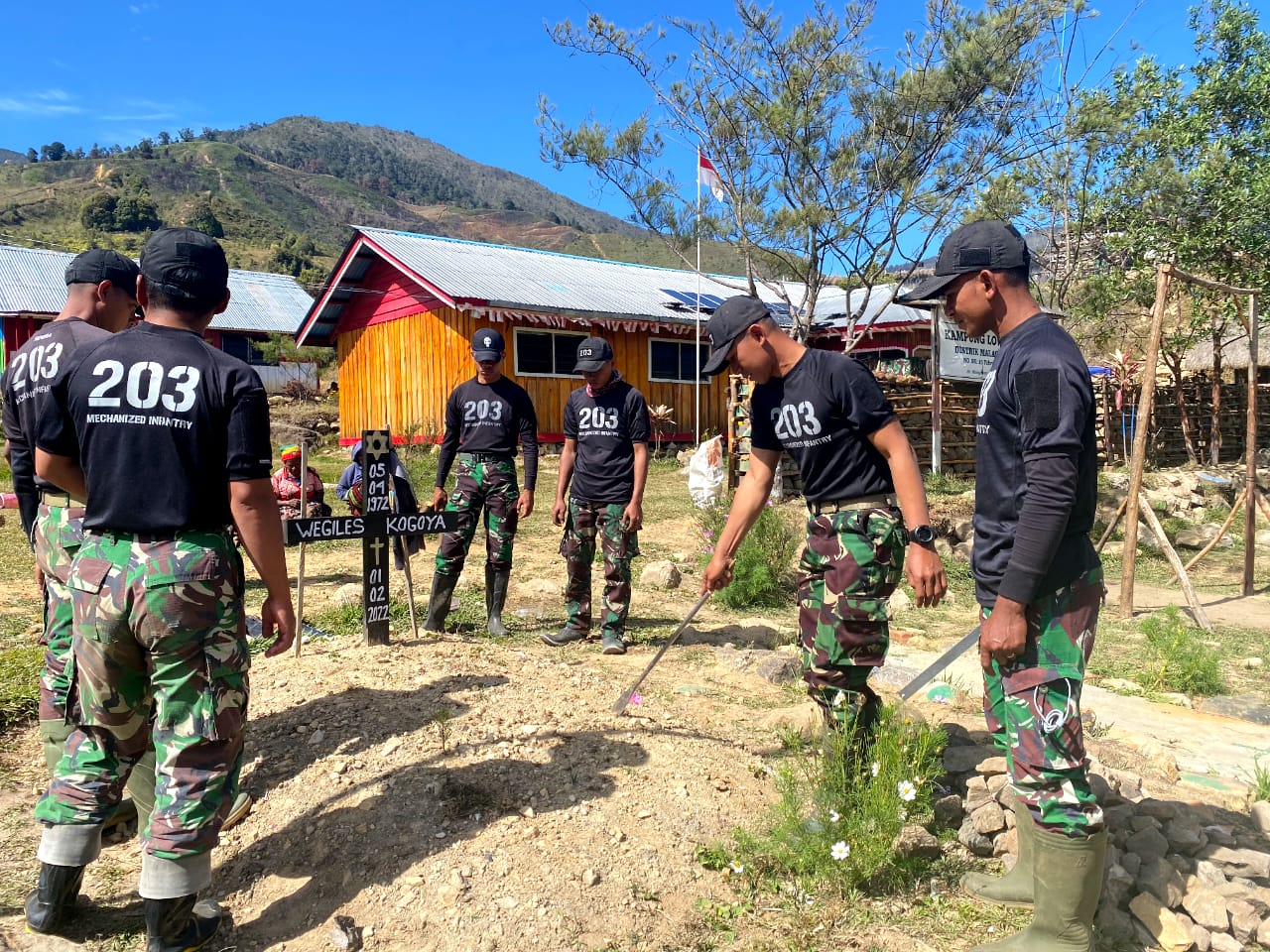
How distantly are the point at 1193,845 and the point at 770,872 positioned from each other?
139cm

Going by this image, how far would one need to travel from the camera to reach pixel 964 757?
11.5 ft

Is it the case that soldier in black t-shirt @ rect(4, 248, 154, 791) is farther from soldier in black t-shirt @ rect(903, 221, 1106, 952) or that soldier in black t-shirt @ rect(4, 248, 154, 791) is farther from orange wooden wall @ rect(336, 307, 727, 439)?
orange wooden wall @ rect(336, 307, 727, 439)

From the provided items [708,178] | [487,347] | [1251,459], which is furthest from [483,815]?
[708,178]

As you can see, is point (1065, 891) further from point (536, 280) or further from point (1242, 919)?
point (536, 280)

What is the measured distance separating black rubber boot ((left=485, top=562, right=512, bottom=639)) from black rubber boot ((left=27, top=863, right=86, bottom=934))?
10.5ft

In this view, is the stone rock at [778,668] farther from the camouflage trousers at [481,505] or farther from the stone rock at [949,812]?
the camouflage trousers at [481,505]

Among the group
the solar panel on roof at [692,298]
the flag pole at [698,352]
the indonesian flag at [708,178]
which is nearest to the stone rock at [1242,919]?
the flag pole at [698,352]

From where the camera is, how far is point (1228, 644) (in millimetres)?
6207

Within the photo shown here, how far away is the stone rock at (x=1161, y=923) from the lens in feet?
8.14

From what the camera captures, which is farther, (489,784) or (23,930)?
(489,784)

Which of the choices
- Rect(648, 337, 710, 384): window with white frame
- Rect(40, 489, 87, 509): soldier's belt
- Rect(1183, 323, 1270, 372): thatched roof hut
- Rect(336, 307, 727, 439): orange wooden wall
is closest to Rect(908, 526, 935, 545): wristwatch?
Rect(40, 489, 87, 509): soldier's belt

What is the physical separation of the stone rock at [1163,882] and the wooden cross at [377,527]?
12.5 feet

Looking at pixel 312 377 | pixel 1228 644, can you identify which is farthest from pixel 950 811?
pixel 312 377

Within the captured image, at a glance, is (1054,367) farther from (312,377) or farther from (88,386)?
(312,377)
